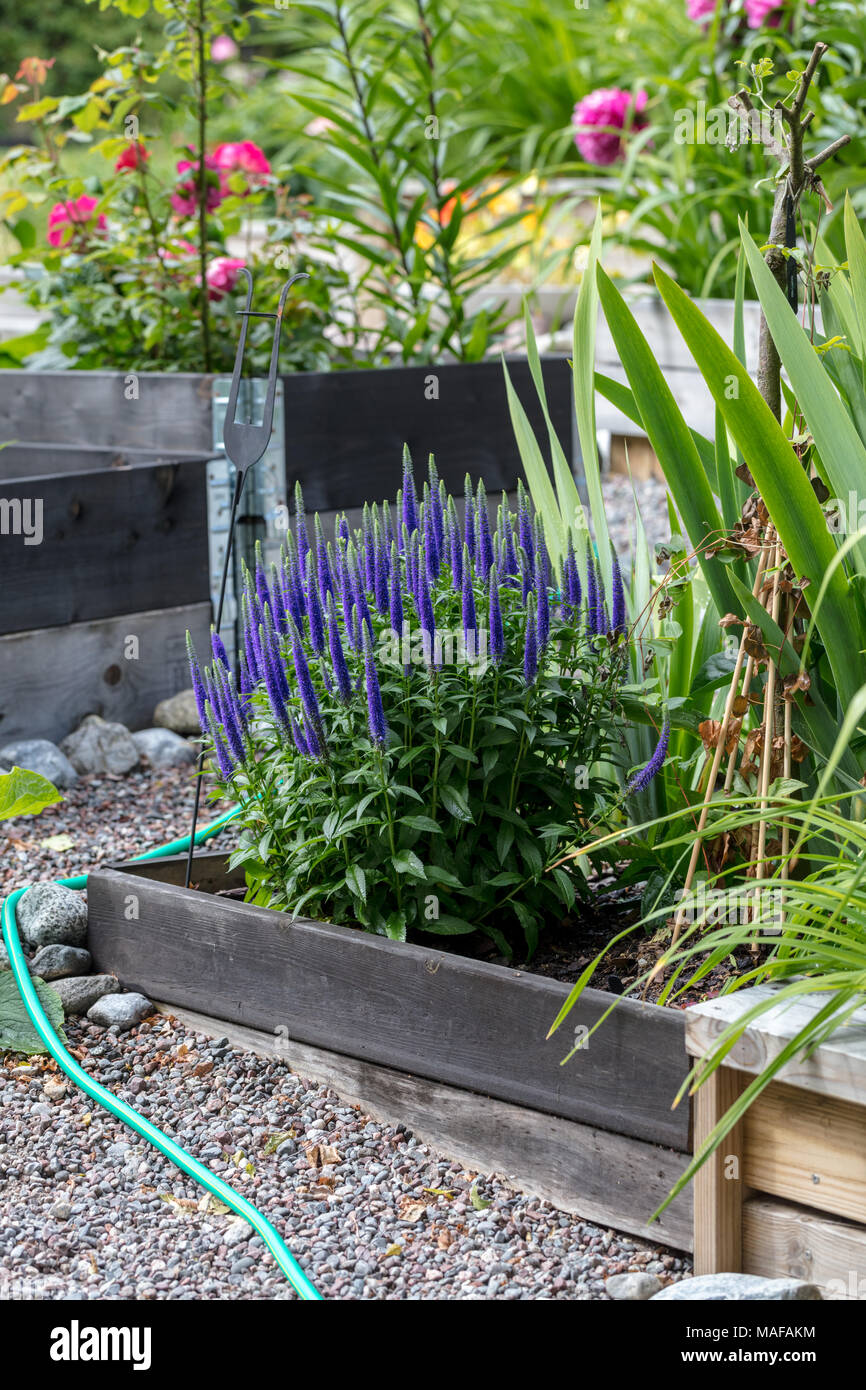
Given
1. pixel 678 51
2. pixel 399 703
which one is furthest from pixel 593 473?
pixel 678 51

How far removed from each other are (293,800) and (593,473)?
0.65 m

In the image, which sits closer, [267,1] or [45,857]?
[45,857]

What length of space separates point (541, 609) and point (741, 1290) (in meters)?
0.78

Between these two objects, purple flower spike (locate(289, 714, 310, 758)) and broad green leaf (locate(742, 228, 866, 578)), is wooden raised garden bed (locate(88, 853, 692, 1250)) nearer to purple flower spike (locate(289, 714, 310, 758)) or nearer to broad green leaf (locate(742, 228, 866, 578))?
purple flower spike (locate(289, 714, 310, 758))

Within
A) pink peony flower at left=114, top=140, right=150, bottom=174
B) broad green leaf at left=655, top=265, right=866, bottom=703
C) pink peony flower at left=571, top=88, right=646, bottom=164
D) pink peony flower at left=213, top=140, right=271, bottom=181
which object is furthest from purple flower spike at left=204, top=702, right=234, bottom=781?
pink peony flower at left=571, top=88, right=646, bottom=164

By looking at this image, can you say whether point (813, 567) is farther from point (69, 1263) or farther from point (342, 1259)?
point (69, 1263)

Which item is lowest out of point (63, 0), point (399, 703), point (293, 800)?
point (293, 800)

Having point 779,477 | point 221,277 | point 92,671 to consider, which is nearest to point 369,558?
point 779,477

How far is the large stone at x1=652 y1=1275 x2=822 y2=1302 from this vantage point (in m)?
1.40

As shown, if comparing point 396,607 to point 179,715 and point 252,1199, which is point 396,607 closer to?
point 252,1199

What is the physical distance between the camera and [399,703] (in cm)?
175

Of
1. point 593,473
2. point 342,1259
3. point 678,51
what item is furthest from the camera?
point 678,51

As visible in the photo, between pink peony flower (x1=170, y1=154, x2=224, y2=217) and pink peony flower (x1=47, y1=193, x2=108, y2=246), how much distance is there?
9.0 inches

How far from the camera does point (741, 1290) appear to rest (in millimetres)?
1403
